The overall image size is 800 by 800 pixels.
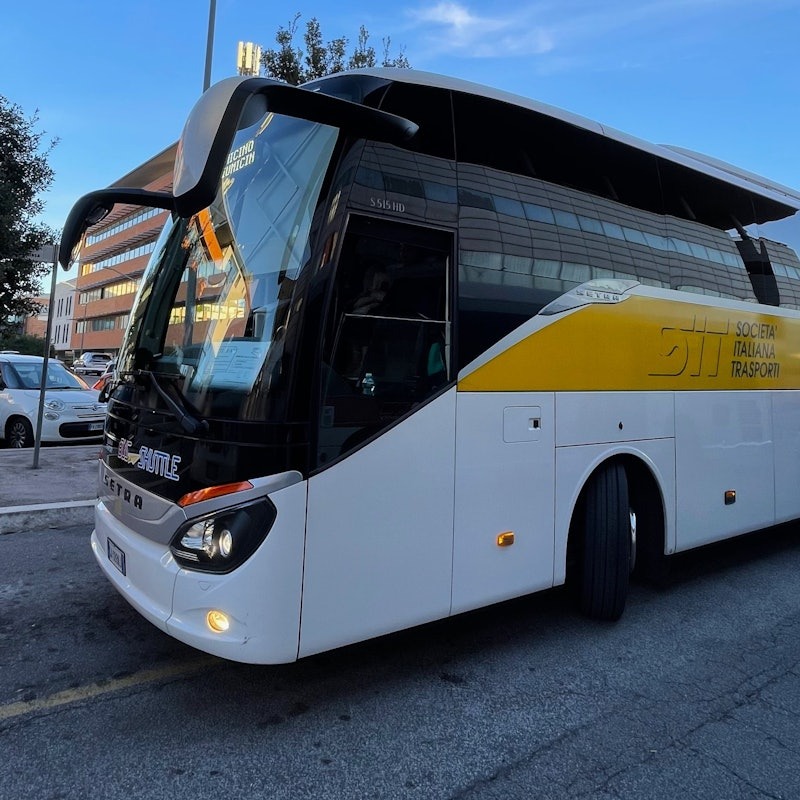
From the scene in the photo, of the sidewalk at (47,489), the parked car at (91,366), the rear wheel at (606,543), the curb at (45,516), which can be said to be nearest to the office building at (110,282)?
the parked car at (91,366)

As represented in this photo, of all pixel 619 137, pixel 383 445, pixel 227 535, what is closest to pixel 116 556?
pixel 227 535

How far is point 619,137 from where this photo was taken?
4293 millimetres

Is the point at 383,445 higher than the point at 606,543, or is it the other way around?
the point at 383,445

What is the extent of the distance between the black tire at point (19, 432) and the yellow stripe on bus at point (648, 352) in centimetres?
1040

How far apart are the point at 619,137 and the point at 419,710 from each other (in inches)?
150

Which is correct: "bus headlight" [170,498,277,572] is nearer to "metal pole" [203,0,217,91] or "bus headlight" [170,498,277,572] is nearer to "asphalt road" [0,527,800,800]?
"asphalt road" [0,527,800,800]

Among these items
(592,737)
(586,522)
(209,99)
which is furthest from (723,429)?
(209,99)

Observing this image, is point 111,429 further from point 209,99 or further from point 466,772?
point 466,772

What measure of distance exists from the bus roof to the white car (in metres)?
9.40

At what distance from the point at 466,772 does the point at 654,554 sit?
249cm

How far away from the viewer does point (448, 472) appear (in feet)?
10.5

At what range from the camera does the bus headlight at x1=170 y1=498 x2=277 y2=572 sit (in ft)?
8.71

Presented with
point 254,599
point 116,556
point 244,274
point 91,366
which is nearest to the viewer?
point 254,599

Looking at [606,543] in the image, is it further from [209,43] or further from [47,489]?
[209,43]
